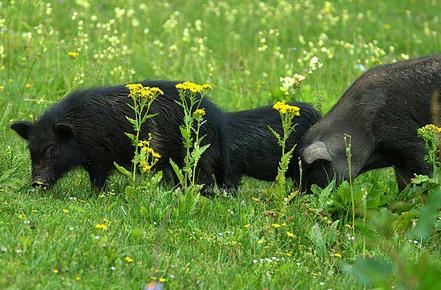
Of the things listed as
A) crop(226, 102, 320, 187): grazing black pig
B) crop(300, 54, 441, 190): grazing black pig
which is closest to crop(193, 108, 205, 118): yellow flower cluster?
crop(300, 54, 441, 190): grazing black pig

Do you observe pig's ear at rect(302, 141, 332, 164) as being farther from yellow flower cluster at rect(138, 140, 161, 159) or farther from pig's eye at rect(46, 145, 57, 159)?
pig's eye at rect(46, 145, 57, 159)

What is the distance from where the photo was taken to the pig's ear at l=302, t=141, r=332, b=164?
8188 millimetres

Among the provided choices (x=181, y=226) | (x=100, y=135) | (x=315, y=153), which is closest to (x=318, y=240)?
(x=181, y=226)

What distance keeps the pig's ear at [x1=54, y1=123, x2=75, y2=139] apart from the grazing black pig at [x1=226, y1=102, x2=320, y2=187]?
159 centimetres

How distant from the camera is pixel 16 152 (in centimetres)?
838

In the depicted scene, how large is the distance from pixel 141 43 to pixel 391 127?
19.8 ft

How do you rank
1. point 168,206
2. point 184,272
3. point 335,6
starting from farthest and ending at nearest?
point 335,6 < point 168,206 < point 184,272

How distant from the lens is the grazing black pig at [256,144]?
8.77 meters

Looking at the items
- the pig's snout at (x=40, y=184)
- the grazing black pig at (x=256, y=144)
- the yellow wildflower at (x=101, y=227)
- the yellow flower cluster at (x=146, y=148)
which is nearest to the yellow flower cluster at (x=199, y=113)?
the yellow flower cluster at (x=146, y=148)

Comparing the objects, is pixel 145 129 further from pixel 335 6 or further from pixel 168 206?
pixel 335 6

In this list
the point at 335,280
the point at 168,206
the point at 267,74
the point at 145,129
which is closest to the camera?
the point at 335,280

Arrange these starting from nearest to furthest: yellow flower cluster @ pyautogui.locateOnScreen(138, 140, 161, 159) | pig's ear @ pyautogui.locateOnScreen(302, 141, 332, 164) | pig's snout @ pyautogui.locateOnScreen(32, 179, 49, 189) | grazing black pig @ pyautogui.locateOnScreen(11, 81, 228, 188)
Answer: yellow flower cluster @ pyautogui.locateOnScreen(138, 140, 161, 159)
pig's snout @ pyautogui.locateOnScreen(32, 179, 49, 189)
grazing black pig @ pyautogui.locateOnScreen(11, 81, 228, 188)
pig's ear @ pyautogui.locateOnScreen(302, 141, 332, 164)

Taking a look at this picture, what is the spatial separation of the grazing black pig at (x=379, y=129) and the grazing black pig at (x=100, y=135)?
3.61ft

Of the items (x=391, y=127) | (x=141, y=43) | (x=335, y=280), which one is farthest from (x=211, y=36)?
(x=335, y=280)
